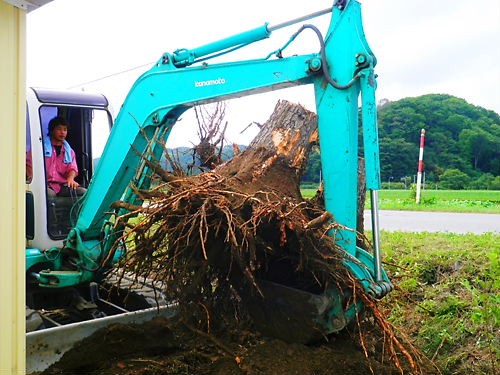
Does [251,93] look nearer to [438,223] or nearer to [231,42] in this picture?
[231,42]

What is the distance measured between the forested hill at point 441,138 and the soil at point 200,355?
31.2 m

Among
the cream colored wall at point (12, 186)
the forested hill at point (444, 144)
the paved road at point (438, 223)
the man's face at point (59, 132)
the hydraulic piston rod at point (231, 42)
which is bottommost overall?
the paved road at point (438, 223)

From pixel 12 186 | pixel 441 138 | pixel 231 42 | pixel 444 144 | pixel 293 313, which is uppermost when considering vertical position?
pixel 441 138

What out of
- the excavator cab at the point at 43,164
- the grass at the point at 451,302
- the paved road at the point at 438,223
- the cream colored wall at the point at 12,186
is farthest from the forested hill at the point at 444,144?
the cream colored wall at the point at 12,186

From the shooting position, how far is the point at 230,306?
3.73 meters

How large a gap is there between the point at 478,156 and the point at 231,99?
126 feet

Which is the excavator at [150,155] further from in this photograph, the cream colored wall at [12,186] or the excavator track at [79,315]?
the cream colored wall at [12,186]

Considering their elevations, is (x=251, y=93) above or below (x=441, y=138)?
below

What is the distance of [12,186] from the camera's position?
2178 millimetres

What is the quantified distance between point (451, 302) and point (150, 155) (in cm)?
279

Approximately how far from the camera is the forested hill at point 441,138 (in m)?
35.0

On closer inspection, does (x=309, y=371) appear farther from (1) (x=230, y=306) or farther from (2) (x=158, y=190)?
(2) (x=158, y=190)

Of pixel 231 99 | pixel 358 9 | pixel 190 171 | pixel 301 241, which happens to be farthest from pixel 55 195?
pixel 358 9

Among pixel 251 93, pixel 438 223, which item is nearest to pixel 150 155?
pixel 251 93
